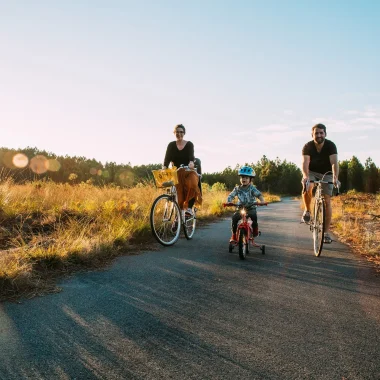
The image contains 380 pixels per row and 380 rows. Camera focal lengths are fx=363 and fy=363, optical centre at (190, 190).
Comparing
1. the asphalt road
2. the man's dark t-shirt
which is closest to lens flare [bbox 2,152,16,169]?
the man's dark t-shirt

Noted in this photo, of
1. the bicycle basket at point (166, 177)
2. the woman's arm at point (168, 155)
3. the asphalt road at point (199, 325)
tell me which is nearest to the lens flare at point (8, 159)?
the woman's arm at point (168, 155)

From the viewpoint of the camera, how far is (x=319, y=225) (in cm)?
634

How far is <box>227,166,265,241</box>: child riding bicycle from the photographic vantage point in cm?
620

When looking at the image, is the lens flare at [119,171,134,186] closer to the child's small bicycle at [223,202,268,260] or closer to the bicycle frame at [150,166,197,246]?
the bicycle frame at [150,166,197,246]

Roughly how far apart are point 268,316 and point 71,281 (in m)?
2.36

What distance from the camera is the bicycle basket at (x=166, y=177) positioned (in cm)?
743

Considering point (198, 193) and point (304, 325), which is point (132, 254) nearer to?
point (198, 193)

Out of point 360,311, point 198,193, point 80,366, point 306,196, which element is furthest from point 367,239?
point 80,366

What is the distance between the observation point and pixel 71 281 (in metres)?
4.31

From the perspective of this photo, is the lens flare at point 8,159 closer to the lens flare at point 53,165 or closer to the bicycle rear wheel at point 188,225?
the lens flare at point 53,165

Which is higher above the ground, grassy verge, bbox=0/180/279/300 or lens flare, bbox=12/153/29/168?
lens flare, bbox=12/153/29/168

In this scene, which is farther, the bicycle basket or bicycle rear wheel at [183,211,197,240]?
bicycle rear wheel at [183,211,197,240]

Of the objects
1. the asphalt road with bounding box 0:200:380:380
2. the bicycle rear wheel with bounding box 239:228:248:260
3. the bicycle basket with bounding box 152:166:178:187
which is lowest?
the asphalt road with bounding box 0:200:380:380

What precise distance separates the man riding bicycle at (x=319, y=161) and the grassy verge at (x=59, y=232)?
3.28 m
